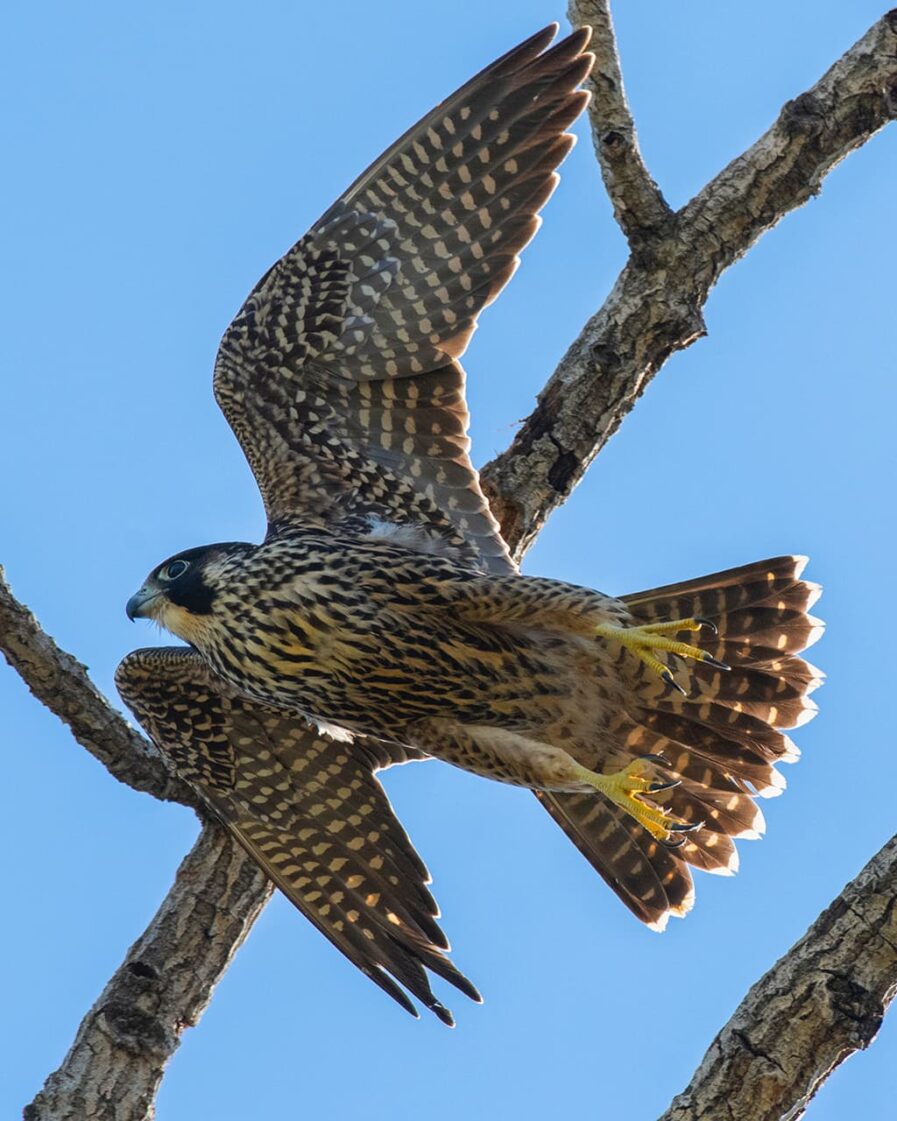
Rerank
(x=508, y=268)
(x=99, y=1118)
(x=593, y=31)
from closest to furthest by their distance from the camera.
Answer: (x=99, y=1118), (x=593, y=31), (x=508, y=268)

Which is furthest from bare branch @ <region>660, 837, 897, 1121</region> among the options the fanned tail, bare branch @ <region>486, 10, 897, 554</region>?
bare branch @ <region>486, 10, 897, 554</region>

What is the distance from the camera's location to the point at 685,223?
580 centimetres

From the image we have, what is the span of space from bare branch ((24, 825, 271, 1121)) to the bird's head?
2.95 ft

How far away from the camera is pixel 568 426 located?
5941mm

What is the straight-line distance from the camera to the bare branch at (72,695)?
16.6 feet

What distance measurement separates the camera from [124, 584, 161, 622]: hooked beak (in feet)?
20.6

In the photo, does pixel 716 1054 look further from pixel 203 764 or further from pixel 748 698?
pixel 203 764

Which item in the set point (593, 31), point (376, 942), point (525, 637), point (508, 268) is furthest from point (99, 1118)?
point (593, 31)

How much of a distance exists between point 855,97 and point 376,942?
3.69m

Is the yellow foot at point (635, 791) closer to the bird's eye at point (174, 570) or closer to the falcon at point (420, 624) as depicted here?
the falcon at point (420, 624)

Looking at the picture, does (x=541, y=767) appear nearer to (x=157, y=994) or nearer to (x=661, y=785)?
(x=661, y=785)

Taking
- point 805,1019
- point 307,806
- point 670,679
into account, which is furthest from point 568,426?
point 805,1019

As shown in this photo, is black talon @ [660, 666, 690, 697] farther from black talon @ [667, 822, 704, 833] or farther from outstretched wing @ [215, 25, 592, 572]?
outstretched wing @ [215, 25, 592, 572]

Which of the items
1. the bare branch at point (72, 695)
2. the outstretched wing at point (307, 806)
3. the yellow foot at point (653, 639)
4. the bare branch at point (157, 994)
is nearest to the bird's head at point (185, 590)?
the outstretched wing at point (307, 806)
